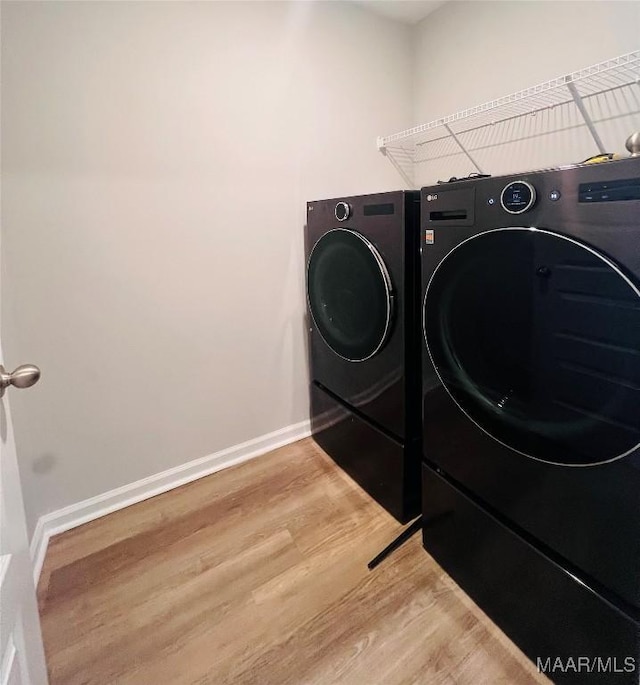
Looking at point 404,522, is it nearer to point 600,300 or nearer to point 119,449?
point 600,300

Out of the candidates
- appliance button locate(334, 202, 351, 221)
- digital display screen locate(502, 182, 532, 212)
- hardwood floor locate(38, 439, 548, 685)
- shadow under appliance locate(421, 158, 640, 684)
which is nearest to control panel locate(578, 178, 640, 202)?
shadow under appliance locate(421, 158, 640, 684)

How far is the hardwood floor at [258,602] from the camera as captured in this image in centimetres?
106

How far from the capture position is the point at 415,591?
49.3 inches

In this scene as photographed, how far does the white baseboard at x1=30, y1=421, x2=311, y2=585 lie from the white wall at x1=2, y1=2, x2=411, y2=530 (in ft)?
0.14

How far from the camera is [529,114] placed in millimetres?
1723

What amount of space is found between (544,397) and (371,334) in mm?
682

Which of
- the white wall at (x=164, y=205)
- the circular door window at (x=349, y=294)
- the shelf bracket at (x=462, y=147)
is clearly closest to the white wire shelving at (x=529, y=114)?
the shelf bracket at (x=462, y=147)

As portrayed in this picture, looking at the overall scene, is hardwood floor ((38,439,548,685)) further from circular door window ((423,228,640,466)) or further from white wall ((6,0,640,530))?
circular door window ((423,228,640,466))

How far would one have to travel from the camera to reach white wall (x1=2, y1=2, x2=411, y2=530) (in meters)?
1.37

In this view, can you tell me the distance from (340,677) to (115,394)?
129 centimetres

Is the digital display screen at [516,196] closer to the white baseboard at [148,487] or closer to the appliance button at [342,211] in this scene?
the appliance button at [342,211]

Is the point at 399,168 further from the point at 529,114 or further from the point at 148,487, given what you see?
the point at 148,487

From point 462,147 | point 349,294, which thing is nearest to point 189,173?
point 349,294

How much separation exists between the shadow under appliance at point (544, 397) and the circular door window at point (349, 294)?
258 mm
